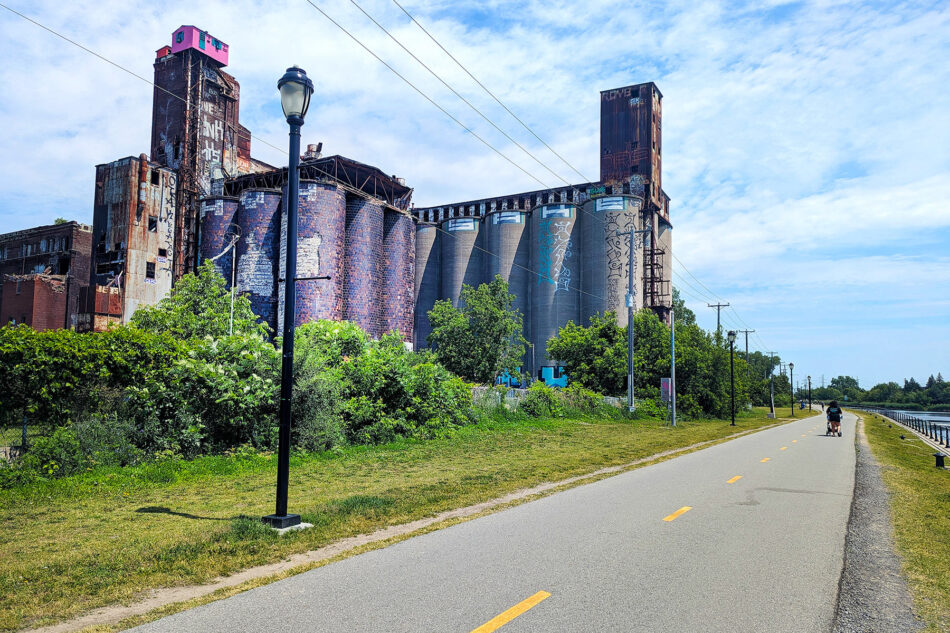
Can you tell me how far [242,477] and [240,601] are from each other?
27.2 ft

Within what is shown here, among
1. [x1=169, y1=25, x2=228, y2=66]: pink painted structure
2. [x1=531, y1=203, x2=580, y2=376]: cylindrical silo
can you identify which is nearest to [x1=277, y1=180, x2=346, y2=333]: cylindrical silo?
[x1=169, y1=25, x2=228, y2=66]: pink painted structure

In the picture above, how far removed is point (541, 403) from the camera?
34406 millimetres

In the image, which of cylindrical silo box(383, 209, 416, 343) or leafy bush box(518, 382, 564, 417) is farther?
cylindrical silo box(383, 209, 416, 343)

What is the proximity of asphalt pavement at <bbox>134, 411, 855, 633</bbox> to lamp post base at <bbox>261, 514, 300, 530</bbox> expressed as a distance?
69.3 inches

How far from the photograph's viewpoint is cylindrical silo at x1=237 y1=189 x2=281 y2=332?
216ft

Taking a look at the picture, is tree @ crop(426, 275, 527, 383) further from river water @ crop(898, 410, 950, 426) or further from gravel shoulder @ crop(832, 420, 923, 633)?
river water @ crop(898, 410, 950, 426)

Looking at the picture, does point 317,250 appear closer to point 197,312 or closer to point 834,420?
point 197,312

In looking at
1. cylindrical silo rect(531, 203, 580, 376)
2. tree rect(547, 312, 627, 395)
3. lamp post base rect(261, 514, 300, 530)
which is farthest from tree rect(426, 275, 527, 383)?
lamp post base rect(261, 514, 300, 530)

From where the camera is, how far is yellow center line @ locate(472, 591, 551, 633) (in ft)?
15.7

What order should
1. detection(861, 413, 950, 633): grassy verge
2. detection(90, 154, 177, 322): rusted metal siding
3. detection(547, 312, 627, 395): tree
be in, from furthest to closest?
1. detection(90, 154, 177, 322): rusted metal siding
2. detection(547, 312, 627, 395): tree
3. detection(861, 413, 950, 633): grassy verge

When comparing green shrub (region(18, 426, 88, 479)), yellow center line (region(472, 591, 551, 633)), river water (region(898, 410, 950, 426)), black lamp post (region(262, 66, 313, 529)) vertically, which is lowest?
river water (region(898, 410, 950, 426))

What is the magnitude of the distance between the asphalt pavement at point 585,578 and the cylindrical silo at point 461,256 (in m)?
83.0

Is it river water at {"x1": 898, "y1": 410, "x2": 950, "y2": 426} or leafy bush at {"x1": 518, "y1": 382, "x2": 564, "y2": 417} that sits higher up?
leafy bush at {"x1": 518, "y1": 382, "x2": 564, "y2": 417}

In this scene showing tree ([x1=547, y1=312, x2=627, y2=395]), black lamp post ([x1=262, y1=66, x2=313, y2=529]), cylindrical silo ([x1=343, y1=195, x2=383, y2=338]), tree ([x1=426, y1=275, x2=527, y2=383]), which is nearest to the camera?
black lamp post ([x1=262, y1=66, x2=313, y2=529])
